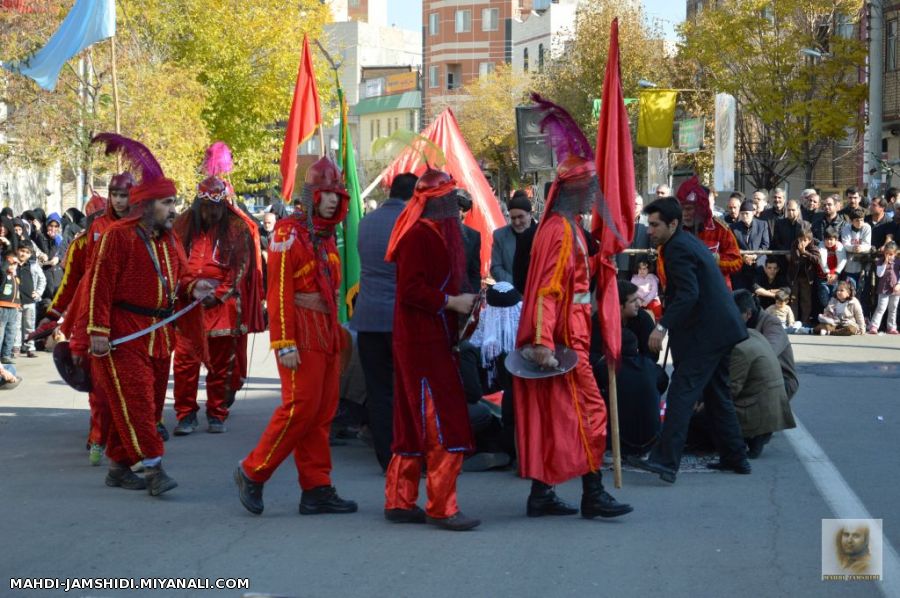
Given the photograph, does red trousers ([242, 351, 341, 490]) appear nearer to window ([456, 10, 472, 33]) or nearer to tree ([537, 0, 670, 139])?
tree ([537, 0, 670, 139])

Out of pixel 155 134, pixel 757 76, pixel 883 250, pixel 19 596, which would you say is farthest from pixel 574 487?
pixel 757 76

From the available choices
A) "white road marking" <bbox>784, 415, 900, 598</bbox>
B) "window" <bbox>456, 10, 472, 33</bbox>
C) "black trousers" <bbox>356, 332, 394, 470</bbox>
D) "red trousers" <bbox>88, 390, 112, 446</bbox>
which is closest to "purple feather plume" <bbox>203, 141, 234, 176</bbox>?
"red trousers" <bbox>88, 390, 112, 446</bbox>

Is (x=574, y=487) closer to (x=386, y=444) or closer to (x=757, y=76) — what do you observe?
(x=386, y=444)

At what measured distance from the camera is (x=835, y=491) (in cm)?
793

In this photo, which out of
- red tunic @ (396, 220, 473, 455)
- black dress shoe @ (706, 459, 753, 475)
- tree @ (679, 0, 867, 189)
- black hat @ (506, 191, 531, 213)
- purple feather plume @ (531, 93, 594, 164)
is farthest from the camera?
tree @ (679, 0, 867, 189)

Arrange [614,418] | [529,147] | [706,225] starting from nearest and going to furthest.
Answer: [614,418]
[706,225]
[529,147]

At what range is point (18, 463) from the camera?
29.6 feet

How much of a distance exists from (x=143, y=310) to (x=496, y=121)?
6137cm

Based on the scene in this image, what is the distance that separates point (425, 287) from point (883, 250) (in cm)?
1334

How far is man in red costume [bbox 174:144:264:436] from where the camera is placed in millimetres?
10242

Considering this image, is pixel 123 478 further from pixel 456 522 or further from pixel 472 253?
pixel 472 253

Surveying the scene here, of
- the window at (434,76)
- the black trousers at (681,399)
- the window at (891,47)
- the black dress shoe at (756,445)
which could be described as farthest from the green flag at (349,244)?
the window at (434,76)

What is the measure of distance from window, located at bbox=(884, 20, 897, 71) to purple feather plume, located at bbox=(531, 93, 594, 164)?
35.1 metres

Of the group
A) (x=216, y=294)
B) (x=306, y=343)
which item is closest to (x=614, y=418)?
(x=306, y=343)
